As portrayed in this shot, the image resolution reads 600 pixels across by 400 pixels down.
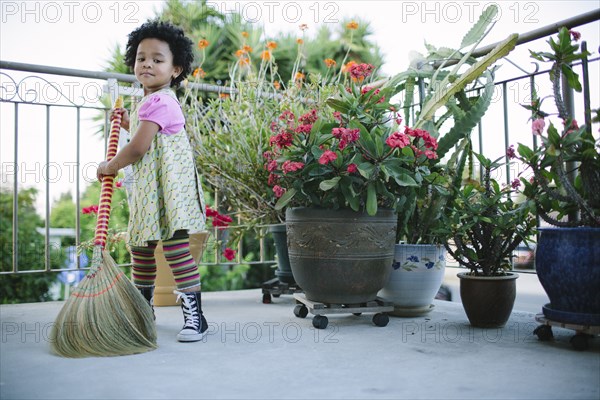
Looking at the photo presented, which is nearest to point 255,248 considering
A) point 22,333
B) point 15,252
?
point 15,252

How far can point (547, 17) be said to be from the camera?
2.08 meters

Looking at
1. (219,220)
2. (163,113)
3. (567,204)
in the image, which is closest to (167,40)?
(163,113)

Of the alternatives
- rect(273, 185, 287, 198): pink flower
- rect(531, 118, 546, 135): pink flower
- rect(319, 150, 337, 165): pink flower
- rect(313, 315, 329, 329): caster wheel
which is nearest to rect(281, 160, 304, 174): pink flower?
rect(319, 150, 337, 165): pink flower

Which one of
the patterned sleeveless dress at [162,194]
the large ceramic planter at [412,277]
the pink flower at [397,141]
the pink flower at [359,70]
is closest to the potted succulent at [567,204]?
the pink flower at [397,141]

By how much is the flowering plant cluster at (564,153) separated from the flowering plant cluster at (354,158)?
0.35 metres

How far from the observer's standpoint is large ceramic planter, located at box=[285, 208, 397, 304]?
1757 millimetres

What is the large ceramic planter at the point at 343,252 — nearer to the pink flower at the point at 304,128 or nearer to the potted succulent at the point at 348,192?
the potted succulent at the point at 348,192

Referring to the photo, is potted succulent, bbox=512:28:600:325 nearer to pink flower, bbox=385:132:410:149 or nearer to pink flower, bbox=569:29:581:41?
pink flower, bbox=569:29:581:41

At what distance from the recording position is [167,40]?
67.6 inches

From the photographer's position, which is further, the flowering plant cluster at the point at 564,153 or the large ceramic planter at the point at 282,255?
the large ceramic planter at the point at 282,255

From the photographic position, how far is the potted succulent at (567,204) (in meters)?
1.43

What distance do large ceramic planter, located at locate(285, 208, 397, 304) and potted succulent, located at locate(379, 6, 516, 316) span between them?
17cm

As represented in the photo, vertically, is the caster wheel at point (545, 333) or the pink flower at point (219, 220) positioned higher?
the pink flower at point (219, 220)

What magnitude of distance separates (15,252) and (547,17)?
2.53 meters
